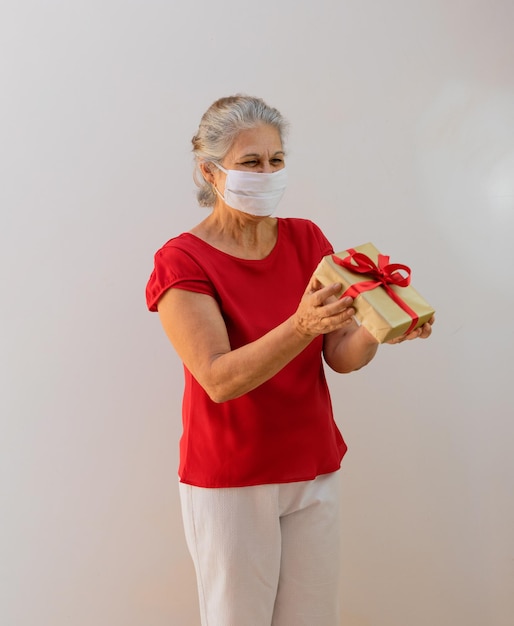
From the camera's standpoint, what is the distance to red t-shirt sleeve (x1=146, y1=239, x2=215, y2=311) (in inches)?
57.7

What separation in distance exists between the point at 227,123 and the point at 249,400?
51 centimetres

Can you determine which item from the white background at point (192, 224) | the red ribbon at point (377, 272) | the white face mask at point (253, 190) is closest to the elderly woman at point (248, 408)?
the white face mask at point (253, 190)

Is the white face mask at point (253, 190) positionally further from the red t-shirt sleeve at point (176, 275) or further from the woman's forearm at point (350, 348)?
the woman's forearm at point (350, 348)

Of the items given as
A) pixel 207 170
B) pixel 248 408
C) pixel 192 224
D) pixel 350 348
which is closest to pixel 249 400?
pixel 248 408

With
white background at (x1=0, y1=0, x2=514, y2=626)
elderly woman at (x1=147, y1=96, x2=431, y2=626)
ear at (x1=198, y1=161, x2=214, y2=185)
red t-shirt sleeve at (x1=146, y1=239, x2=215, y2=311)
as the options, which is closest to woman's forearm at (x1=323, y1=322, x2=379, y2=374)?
elderly woman at (x1=147, y1=96, x2=431, y2=626)

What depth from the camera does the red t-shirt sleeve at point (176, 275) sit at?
1.47 metres

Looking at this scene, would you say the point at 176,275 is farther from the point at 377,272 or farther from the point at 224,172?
the point at 377,272

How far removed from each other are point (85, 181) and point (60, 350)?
413 millimetres

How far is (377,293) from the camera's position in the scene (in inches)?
52.8

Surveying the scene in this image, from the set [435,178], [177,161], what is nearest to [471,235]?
[435,178]

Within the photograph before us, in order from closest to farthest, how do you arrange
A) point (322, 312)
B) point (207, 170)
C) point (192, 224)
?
1. point (322, 312)
2. point (207, 170)
3. point (192, 224)

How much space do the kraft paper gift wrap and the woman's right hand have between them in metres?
0.02

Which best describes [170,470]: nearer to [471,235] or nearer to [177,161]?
[177,161]

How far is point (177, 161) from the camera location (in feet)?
6.66
